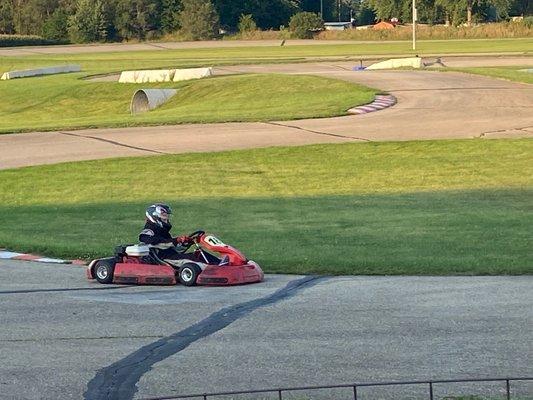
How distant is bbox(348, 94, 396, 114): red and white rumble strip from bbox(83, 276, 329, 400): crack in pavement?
28729mm

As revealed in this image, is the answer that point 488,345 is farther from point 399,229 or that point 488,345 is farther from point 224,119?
point 224,119

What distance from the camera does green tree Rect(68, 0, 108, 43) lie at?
415 feet

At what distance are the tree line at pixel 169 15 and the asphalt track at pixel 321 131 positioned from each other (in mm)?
83138

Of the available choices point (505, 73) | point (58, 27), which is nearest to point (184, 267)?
point (505, 73)

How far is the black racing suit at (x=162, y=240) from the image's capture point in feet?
50.2

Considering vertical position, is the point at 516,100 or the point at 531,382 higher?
the point at 531,382

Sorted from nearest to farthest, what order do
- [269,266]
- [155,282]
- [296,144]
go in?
[155,282] → [269,266] → [296,144]

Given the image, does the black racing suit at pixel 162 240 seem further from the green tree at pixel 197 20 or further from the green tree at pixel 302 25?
the green tree at pixel 197 20

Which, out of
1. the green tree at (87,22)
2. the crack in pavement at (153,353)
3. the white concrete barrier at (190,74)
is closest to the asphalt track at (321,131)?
the white concrete barrier at (190,74)

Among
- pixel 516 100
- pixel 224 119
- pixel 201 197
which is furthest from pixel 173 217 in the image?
pixel 516 100

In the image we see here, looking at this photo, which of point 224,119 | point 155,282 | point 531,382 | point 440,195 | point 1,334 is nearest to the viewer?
point 531,382

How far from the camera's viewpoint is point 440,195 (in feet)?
84.2

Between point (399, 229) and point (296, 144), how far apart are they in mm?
15283

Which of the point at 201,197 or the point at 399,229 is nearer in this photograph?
the point at 399,229
